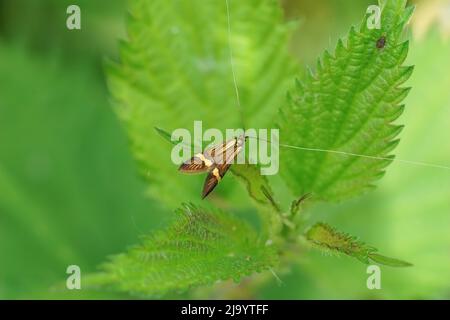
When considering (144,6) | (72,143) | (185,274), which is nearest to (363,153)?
(185,274)

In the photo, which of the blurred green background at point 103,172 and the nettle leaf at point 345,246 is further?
the blurred green background at point 103,172

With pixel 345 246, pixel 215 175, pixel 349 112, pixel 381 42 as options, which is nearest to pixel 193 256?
pixel 215 175

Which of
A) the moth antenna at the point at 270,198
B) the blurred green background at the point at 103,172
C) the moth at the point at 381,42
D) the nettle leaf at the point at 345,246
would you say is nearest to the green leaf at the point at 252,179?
the moth antenna at the point at 270,198

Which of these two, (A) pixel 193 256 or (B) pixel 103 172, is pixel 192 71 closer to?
(A) pixel 193 256

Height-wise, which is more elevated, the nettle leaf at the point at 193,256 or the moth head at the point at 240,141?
the moth head at the point at 240,141

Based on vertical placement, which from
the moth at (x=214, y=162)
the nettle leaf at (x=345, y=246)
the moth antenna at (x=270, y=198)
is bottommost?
the nettle leaf at (x=345, y=246)

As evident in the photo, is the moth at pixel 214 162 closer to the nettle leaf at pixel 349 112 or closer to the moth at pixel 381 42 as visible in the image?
the nettle leaf at pixel 349 112

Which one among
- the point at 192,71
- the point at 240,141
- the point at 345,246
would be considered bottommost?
the point at 345,246

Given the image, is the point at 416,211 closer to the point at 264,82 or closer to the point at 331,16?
the point at 264,82
